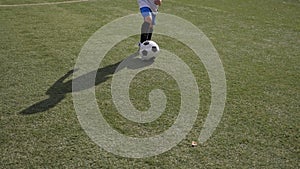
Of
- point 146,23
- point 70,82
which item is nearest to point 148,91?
point 70,82

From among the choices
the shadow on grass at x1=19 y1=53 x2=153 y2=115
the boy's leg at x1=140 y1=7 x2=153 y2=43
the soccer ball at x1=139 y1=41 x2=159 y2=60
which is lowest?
the shadow on grass at x1=19 y1=53 x2=153 y2=115

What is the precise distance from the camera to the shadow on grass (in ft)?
13.9

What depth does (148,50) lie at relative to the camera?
571cm

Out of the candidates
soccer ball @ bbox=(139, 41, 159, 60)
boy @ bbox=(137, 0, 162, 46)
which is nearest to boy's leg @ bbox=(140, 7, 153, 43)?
boy @ bbox=(137, 0, 162, 46)

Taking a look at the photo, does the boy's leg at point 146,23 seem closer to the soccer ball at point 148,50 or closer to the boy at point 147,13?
the boy at point 147,13

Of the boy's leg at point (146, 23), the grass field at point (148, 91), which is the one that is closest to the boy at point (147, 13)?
the boy's leg at point (146, 23)

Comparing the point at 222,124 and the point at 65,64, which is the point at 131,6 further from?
the point at 222,124

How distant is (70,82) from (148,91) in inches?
46.2

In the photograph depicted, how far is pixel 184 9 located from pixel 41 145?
23.4 feet

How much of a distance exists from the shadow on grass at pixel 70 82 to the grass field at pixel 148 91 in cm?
2

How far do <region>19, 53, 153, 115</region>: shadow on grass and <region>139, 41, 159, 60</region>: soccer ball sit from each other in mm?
98

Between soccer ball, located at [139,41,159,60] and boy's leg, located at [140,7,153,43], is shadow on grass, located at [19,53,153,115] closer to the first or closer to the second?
soccer ball, located at [139,41,159,60]

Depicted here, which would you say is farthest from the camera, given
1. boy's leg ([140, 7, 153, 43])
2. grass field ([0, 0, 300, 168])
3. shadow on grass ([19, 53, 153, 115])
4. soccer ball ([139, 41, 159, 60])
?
boy's leg ([140, 7, 153, 43])

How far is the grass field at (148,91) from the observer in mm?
3344
